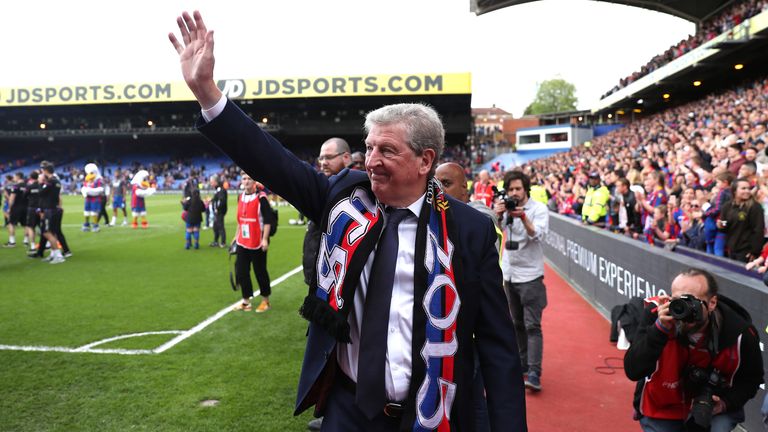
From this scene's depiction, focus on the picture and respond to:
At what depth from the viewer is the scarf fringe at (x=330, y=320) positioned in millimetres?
1828

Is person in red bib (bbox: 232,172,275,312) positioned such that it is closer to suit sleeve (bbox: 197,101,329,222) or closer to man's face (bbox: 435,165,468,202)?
man's face (bbox: 435,165,468,202)

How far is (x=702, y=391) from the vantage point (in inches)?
116

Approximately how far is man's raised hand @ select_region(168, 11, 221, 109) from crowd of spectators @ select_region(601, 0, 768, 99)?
24.7 m

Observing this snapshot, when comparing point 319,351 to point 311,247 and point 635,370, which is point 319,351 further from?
point 311,247

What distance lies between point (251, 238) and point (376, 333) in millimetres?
5803

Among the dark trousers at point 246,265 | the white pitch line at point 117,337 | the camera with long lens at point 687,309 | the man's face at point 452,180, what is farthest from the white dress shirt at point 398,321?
the dark trousers at point 246,265

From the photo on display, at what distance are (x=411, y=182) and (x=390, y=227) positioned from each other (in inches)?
6.8

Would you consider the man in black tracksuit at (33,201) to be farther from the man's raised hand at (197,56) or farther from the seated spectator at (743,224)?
the seated spectator at (743,224)

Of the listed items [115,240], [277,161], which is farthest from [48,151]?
[277,161]

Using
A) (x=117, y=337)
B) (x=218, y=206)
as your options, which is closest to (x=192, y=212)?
(x=218, y=206)

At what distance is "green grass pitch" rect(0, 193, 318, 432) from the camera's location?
14.3ft

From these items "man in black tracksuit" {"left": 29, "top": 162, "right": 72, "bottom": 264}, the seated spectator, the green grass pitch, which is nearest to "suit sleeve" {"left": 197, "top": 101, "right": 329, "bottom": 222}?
the green grass pitch

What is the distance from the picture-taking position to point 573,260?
1041 cm

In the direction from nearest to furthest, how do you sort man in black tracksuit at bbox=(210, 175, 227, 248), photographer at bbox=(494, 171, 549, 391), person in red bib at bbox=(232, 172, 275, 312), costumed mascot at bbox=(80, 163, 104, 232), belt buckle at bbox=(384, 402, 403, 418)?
belt buckle at bbox=(384, 402, 403, 418)
photographer at bbox=(494, 171, 549, 391)
person in red bib at bbox=(232, 172, 275, 312)
man in black tracksuit at bbox=(210, 175, 227, 248)
costumed mascot at bbox=(80, 163, 104, 232)
